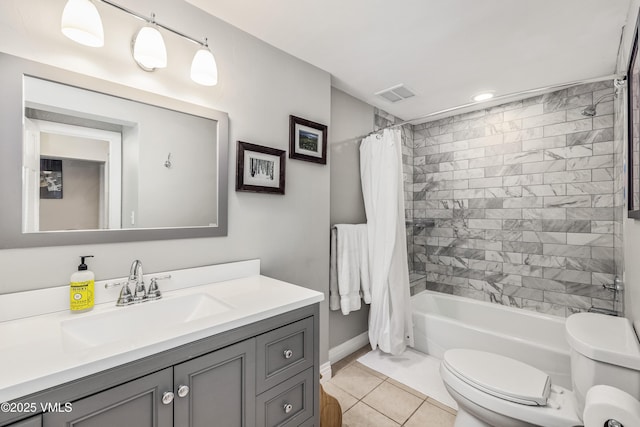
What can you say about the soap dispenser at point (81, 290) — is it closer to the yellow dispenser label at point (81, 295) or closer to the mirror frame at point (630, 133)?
the yellow dispenser label at point (81, 295)

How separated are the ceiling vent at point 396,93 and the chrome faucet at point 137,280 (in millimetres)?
2218

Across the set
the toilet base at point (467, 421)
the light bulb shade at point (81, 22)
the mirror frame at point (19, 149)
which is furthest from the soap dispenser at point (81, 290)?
the toilet base at point (467, 421)

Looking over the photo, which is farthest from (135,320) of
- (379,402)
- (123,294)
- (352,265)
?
(379,402)

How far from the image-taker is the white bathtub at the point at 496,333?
1.91 meters

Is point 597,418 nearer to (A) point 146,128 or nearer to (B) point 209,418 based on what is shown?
(B) point 209,418

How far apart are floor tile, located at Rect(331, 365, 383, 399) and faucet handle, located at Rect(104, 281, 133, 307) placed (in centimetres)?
161

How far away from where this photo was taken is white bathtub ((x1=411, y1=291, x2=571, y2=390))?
1912 millimetres

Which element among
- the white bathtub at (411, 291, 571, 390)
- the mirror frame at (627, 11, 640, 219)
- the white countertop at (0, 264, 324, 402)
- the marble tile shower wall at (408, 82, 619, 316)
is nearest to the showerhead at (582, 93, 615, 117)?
the marble tile shower wall at (408, 82, 619, 316)

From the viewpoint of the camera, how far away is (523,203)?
8.28 feet

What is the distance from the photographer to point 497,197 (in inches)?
105

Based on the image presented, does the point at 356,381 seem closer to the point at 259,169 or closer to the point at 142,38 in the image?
the point at 259,169

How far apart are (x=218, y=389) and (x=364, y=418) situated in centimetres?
124

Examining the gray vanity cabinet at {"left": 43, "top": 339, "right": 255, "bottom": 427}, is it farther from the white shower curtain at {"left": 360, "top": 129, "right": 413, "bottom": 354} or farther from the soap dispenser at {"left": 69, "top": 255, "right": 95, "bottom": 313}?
the white shower curtain at {"left": 360, "top": 129, "right": 413, "bottom": 354}

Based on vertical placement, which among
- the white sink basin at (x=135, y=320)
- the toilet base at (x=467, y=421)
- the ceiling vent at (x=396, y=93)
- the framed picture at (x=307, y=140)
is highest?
the ceiling vent at (x=396, y=93)
